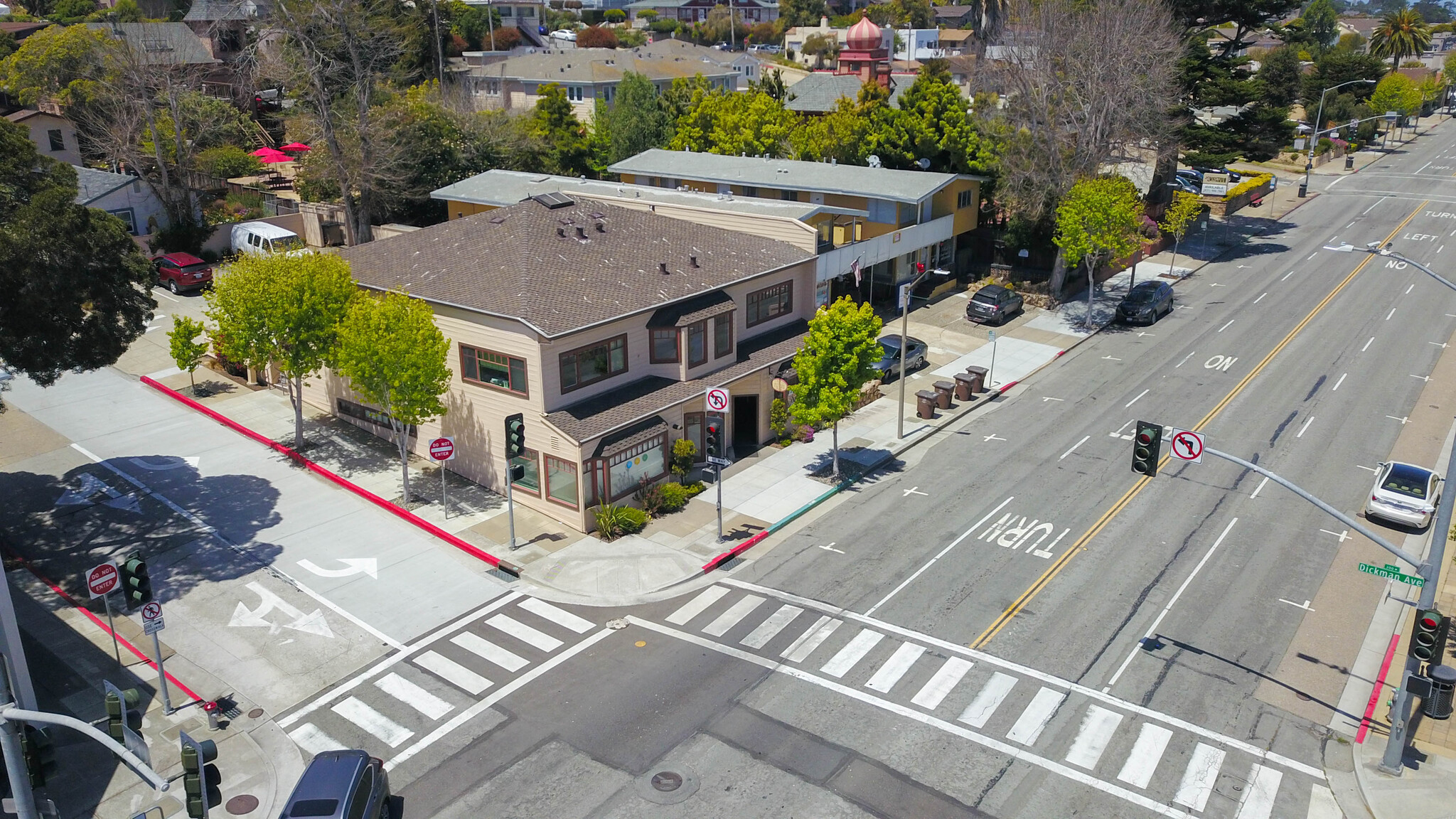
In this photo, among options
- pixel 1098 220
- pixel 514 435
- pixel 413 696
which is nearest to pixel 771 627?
pixel 413 696

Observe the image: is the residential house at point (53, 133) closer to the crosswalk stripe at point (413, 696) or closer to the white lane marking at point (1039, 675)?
the crosswalk stripe at point (413, 696)

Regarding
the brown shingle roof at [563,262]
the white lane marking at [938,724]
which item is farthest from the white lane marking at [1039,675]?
the brown shingle roof at [563,262]

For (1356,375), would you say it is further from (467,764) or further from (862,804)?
(467,764)

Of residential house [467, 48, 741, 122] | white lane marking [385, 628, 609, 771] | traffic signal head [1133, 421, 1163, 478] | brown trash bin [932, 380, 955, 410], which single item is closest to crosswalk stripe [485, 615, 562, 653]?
white lane marking [385, 628, 609, 771]

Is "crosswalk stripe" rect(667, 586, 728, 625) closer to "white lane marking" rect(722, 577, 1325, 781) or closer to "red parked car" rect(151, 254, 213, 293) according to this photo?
"white lane marking" rect(722, 577, 1325, 781)

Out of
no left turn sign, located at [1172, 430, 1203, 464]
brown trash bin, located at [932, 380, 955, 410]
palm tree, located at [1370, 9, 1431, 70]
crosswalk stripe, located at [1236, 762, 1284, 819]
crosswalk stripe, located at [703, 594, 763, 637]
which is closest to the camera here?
crosswalk stripe, located at [1236, 762, 1284, 819]

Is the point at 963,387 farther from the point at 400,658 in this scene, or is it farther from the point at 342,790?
the point at 342,790
